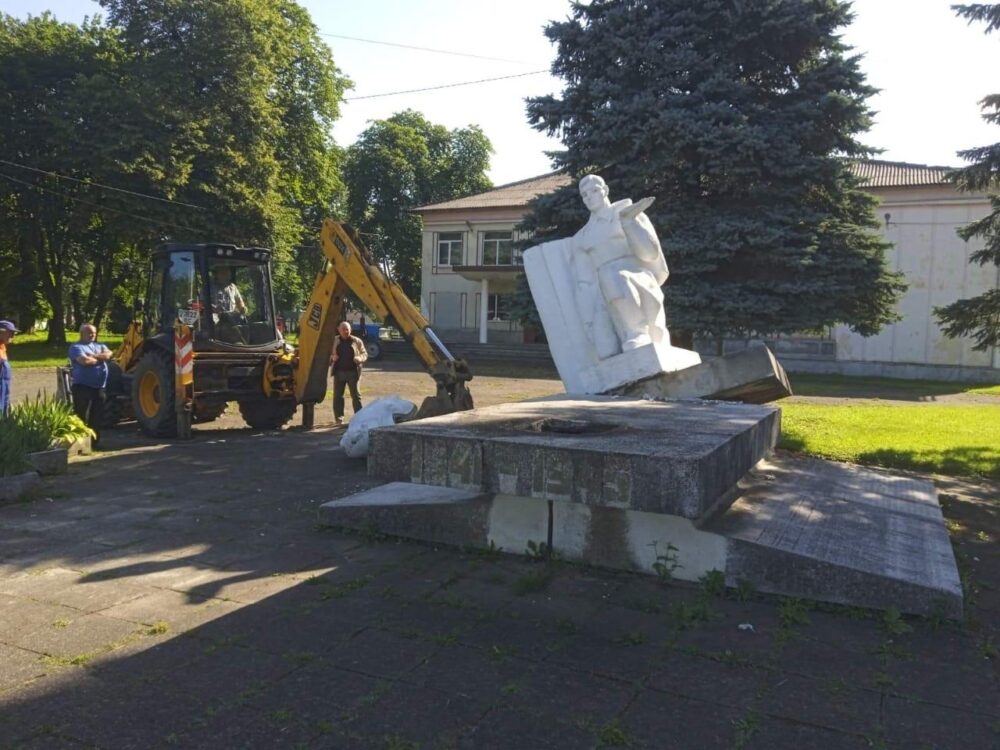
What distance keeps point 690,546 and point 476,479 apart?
1.35 meters

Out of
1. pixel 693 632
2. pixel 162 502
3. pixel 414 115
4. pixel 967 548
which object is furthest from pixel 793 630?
pixel 414 115

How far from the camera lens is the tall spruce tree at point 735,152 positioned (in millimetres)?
14156

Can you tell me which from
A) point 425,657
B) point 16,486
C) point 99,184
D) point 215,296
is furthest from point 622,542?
point 99,184

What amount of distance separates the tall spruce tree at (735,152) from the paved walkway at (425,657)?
Result: 10588mm

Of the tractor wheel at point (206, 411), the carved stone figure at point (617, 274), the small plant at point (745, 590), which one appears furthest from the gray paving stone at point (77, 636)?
the tractor wheel at point (206, 411)

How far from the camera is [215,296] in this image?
11.3 m

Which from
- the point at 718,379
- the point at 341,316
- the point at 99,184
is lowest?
the point at 718,379

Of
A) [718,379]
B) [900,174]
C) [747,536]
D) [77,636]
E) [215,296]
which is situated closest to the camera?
[77,636]

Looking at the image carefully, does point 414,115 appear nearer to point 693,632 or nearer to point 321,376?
point 321,376

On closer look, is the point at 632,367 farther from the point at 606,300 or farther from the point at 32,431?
the point at 32,431

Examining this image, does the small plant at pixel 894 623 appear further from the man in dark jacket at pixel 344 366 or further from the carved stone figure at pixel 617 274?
the man in dark jacket at pixel 344 366

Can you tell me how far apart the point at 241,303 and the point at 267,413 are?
1711 mm

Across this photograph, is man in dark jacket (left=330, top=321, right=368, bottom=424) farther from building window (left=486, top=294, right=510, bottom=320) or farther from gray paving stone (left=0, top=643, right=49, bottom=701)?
building window (left=486, top=294, right=510, bottom=320)

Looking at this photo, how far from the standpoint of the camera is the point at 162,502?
673 cm
